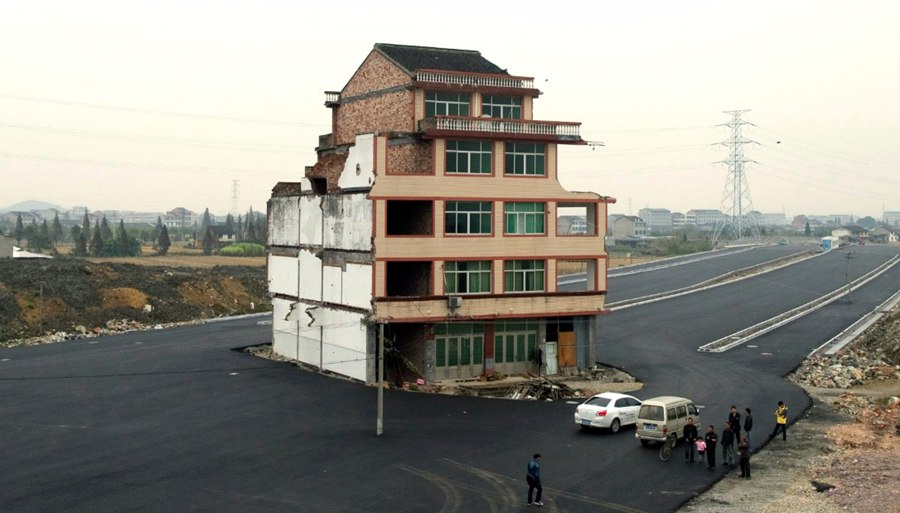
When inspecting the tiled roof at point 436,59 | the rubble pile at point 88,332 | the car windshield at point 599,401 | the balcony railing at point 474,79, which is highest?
the tiled roof at point 436,59

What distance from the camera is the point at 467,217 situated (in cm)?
5359

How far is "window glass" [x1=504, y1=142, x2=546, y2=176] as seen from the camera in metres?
54.9

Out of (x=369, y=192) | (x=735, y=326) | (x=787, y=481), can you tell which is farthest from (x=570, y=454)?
(x=735, y=326)

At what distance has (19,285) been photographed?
3194 inches

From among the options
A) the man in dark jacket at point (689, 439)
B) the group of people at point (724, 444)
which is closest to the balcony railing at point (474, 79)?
the group of people at point (724, 444)

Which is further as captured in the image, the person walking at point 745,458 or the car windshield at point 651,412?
the car windshield at point 651,412

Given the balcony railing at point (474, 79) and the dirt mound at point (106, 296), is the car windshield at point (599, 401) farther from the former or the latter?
the dirt mound at point (106, 296)

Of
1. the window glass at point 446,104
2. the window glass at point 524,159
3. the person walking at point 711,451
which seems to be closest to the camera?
the person walking at point 711,451

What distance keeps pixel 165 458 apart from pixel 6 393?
17303 mm

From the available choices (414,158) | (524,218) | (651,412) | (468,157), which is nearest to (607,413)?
(651,412)

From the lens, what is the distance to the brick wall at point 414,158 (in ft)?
177

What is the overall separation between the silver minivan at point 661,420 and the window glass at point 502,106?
24391 mm

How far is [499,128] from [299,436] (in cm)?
2224

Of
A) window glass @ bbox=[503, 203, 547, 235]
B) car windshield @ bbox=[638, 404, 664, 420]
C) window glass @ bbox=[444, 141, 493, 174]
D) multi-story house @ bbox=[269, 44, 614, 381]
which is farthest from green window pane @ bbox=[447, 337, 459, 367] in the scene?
car windshield @ bbox=[638, 404, 664, 420]
